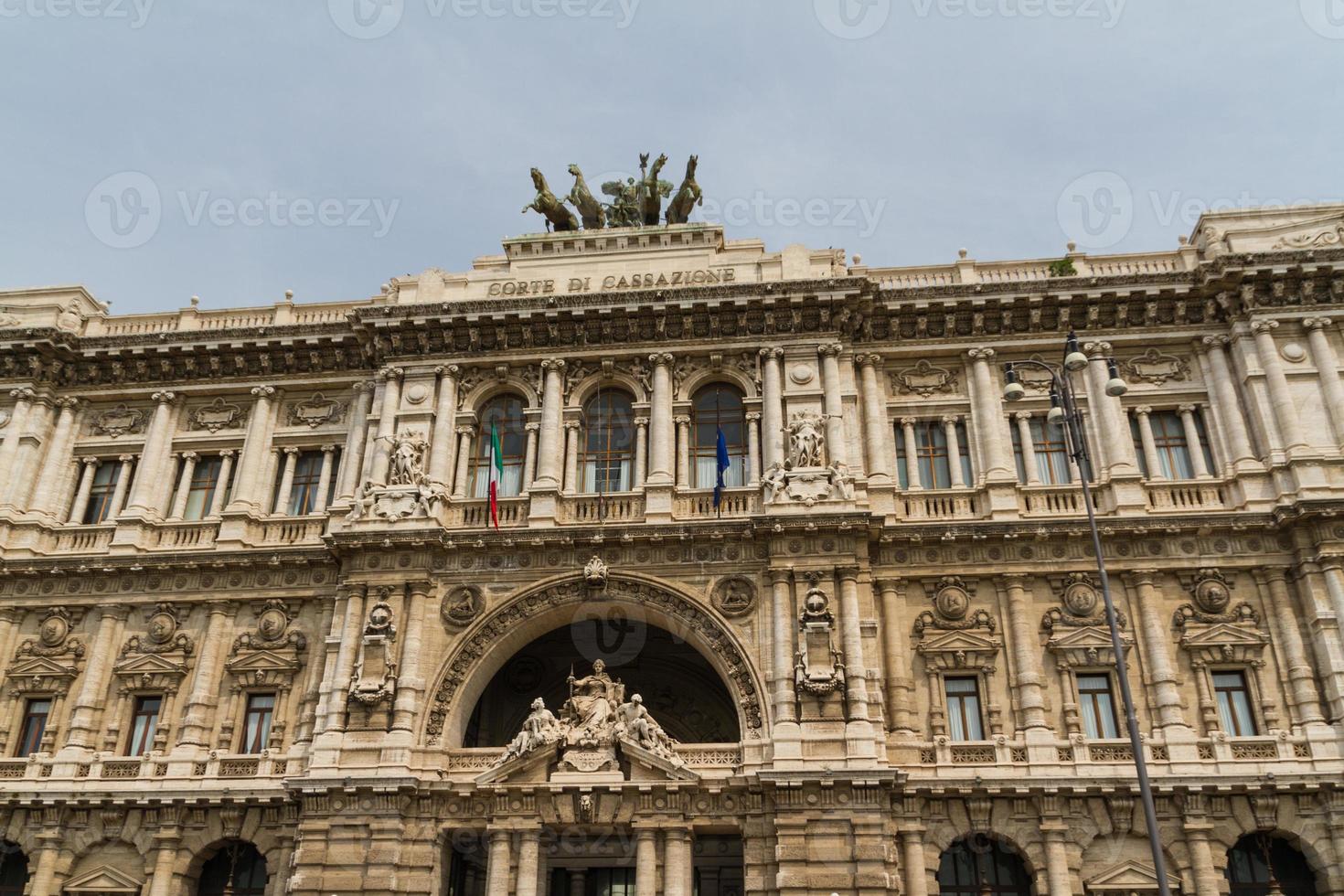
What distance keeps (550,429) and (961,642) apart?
11689 mm

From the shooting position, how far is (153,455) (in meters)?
29.3

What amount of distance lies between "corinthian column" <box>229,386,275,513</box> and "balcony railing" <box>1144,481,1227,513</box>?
23.5 metres

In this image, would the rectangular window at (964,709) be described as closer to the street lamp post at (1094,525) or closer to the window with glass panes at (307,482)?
the street lamp post at (1094,525)

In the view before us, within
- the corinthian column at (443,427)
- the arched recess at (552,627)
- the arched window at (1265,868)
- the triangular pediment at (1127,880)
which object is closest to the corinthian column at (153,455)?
the corinthian column at (443,427)

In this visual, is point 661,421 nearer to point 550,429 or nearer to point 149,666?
point 550,429

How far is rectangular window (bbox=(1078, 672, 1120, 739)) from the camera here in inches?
926

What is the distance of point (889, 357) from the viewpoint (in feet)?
93.4

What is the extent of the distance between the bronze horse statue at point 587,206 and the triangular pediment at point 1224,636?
1964cm

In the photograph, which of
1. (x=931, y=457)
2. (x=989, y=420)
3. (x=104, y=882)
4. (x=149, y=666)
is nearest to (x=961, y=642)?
(x=931, y=457)

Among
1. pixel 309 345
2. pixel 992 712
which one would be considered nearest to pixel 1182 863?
pixel 992 712

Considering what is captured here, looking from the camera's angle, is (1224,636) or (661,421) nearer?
(1224,636)

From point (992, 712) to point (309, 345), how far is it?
2081 centimetres

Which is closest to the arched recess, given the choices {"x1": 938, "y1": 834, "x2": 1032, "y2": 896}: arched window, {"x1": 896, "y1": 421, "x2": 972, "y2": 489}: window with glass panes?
{"x1": 938, "y1": 834, "x2": 1032, "y2": 896}: arched window

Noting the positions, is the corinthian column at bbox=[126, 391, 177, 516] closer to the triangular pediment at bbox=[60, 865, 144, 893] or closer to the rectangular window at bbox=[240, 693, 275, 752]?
the rectangular window at bbox=[240, 693, 275, 752]
